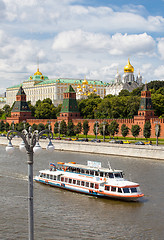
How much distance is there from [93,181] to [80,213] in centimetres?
448

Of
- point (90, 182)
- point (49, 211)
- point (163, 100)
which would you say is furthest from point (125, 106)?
point (49, 211)

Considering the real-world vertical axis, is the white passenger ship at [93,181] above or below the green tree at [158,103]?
below

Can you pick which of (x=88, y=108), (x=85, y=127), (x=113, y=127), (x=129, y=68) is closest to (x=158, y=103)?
(x=113, y=127)

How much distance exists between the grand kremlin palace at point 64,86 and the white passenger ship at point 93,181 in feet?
330

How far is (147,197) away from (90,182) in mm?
3682

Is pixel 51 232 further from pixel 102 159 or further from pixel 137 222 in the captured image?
pixel 102 159

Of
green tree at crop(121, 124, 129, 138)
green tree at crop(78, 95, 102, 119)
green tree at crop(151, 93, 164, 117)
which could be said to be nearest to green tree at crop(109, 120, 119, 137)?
green tree at crop(121, 124, 129, 138)

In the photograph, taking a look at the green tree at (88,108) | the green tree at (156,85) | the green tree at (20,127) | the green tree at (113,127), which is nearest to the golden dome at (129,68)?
the green tree at (156,85)

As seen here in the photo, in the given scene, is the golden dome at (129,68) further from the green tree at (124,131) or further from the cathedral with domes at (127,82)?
the green tree at (124,131)

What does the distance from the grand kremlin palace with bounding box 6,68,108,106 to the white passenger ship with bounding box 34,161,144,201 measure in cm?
10675

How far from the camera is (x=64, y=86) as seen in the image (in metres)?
148

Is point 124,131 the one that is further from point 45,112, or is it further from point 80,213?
point 80,213

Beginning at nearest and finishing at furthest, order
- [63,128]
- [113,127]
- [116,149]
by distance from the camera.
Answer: [116,149] → [113,127] → [63,128]

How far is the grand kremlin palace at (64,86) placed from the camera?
13500 cm
